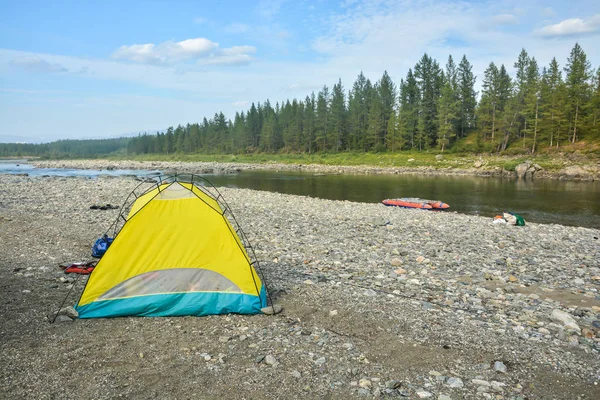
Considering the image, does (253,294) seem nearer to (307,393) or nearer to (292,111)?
(307,393)

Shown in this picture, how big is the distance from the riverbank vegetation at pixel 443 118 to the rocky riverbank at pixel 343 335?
2424 inches

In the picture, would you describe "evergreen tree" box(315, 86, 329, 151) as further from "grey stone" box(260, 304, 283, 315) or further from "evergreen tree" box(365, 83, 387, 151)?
"grey stone" box(260, 304, 283, 315)

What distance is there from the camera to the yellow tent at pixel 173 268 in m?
7.26

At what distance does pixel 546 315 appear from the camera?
299 inches

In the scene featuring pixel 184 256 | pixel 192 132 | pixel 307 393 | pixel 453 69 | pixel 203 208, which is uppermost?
pixel 453 69

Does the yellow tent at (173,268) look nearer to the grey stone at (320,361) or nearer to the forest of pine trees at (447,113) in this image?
the grey stone at (320,361)

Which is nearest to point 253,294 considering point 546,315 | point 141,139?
point 546,315

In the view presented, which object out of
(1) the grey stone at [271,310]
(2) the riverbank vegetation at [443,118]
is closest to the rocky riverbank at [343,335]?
(1) the grey stone at [271,310]

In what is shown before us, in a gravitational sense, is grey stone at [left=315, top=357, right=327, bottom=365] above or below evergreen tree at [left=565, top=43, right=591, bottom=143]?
below

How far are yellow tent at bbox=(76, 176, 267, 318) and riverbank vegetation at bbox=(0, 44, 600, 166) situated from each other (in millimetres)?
66972

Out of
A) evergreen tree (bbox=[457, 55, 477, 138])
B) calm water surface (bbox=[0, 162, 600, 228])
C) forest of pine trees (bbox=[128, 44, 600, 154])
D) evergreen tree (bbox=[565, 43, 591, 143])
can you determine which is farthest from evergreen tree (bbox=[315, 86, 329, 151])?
calm water surface (bbox=[0, 162, 600, 228])

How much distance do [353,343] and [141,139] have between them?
641 feet

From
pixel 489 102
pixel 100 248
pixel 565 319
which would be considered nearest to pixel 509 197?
pixel 565 319

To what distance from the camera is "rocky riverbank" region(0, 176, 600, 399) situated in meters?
5.19
